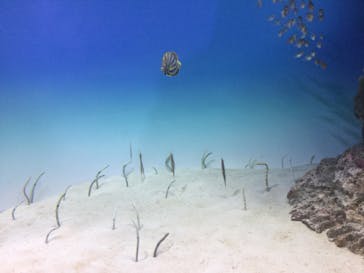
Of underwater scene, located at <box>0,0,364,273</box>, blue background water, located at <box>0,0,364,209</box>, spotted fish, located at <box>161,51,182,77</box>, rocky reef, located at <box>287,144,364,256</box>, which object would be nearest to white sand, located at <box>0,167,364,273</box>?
underwater scene, located at <box>0,0,364,273</box>

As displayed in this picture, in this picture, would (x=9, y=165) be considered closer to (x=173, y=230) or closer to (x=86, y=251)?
(x=86, y=251)

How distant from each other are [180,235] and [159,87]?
525 centimetres

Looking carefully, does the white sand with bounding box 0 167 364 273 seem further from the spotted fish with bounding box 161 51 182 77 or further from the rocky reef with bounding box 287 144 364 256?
the spotted fish with bounding box 161 51 182 77

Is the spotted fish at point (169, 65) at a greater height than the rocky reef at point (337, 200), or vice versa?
the spotted fish at point (169, 65)

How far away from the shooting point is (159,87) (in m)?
7.50

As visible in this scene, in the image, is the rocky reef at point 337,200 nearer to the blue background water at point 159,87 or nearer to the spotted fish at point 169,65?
the spotted fish at point 169,65

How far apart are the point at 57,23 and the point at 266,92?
21.1ft

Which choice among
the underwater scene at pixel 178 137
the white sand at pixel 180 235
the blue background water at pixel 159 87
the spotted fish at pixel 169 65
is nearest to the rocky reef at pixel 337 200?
A: the underwater scene at pixel 178 137

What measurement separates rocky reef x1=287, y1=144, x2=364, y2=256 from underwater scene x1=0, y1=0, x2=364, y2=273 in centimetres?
2

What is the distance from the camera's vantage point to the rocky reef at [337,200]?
2.59 m

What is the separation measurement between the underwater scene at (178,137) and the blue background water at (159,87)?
3 cm

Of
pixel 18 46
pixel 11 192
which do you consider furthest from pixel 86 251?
pixel 18 46

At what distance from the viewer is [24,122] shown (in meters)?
5.64

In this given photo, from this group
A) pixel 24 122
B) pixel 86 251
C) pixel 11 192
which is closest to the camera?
pixel 86 251
